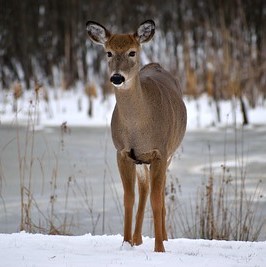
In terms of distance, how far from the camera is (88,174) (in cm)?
828

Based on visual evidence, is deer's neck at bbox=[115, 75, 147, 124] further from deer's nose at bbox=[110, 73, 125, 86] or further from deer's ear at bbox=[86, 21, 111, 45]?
deer's ear at bbox=[86, 21, 111, 45]

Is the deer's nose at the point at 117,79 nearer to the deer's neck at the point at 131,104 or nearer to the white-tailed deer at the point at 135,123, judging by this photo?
the white-tailed deer at the point at 135,123

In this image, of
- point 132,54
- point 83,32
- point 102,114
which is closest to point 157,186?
point 132,54

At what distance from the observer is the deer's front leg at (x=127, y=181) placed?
457 cm

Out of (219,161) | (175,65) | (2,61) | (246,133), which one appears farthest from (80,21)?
(219,161)

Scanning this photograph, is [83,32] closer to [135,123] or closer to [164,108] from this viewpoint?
[164,108]

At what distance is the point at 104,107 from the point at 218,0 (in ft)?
11.3

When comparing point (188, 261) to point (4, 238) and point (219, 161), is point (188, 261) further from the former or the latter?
point (219, 161)

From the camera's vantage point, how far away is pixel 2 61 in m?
20.2

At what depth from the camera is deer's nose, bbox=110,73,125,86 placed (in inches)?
168

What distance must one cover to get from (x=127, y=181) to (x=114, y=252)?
1.58 ft

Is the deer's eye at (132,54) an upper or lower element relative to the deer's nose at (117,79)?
upper

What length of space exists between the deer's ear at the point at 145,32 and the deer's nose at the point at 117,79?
17.5 inches

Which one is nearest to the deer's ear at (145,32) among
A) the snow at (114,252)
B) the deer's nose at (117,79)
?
the deer's nose at (117,79)
